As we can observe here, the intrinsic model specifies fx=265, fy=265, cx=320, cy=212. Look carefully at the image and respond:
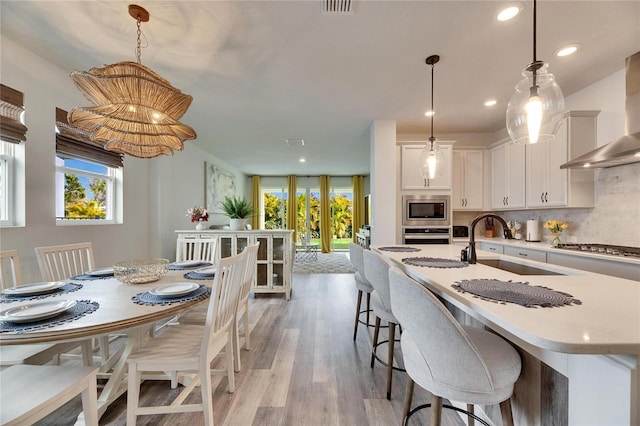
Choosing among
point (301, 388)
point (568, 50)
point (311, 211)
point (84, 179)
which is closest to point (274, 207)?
point (311, 211)

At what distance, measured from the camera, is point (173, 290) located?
4.99 ft

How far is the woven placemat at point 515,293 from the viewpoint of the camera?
0.91 meters

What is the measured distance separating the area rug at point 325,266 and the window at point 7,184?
14.2 feet

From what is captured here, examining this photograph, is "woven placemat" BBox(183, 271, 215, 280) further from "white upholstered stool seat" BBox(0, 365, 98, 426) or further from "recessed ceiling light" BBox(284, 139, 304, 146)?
"recessed ceiling light" BBox(284, 139, 304, 146)

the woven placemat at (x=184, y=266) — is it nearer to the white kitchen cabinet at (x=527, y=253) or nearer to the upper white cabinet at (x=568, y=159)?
the white kitchen cabinet at (x=527, y=253)

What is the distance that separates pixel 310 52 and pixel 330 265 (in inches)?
198

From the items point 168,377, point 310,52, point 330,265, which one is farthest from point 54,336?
point 330,265

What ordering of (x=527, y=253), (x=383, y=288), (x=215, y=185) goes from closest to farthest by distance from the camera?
(x=383, y=288), (x=527, y=253), (x=215, y=185)

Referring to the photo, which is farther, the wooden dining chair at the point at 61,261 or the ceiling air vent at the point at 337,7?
the wooden dining chair at the point at 61,261

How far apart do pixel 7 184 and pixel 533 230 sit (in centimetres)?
554

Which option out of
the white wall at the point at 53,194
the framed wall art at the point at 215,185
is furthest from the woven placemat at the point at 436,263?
the framed wall art at the point at 215,185

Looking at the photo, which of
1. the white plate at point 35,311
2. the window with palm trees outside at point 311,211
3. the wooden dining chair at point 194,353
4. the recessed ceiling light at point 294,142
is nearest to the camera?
the white plate at point 35,311

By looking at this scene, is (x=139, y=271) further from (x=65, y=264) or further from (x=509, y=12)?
(x=509, y=12)

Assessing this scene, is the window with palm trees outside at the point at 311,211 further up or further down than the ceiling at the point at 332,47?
further down
